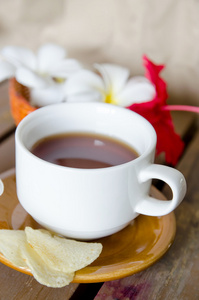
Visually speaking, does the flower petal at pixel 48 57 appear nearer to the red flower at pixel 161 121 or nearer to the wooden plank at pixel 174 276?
the red flower at pixel 161 121

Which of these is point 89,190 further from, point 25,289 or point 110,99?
point 110,99

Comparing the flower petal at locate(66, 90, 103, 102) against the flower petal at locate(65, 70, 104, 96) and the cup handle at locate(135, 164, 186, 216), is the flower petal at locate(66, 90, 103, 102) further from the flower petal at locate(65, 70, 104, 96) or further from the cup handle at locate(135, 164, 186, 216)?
the cup handle at locate(135, 164, 186, 216)

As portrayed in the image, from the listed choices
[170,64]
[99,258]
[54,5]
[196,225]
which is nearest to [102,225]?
[99,258]

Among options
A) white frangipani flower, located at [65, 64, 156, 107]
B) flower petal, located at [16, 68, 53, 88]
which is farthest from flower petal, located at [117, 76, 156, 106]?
flower petal, located at [16, 68, 53, 88]

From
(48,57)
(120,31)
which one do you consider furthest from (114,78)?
(120,31)

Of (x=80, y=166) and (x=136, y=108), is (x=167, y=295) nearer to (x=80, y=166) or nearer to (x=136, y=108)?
(x=80, y=166)

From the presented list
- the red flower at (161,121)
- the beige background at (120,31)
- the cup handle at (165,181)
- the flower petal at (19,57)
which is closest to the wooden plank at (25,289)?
the cup handle at (165,181)

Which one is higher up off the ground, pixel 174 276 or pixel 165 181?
pixel 165 181
